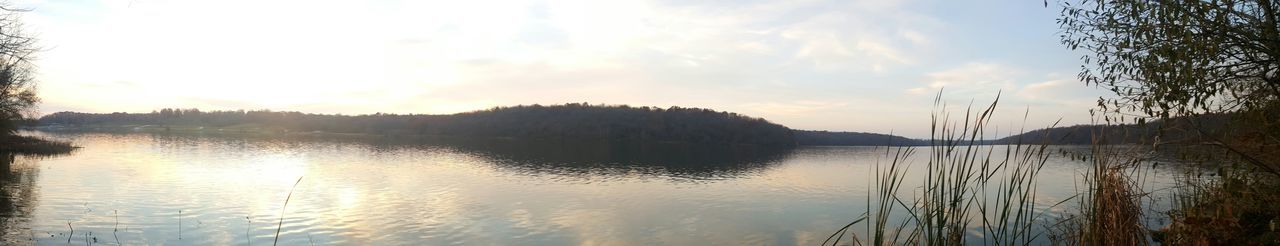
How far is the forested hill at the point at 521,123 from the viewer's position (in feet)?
359

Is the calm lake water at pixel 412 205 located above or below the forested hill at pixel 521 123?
below

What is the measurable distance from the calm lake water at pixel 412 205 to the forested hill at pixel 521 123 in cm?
7264

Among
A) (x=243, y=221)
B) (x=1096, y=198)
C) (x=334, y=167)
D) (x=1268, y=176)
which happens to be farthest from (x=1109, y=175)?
(x=334, y=167)

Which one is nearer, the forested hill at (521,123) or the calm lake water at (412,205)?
the calm lake water at (412,205)

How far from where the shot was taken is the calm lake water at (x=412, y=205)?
1507 centimetres

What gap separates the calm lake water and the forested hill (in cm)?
7264

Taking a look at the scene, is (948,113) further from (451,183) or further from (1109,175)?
(451,183)

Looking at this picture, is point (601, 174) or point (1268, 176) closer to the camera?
point (1268, 176)

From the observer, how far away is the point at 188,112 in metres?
156

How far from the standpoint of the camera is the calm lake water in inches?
593

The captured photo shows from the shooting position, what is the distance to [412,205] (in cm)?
2061

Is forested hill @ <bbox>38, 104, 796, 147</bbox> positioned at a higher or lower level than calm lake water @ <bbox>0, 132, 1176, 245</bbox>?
higher

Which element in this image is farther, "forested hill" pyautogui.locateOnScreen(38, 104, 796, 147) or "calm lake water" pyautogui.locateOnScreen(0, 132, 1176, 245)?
"forested hill" pyautogui.locateOnScreen(38, 104, 796, 147)

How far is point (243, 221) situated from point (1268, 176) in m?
18.6
